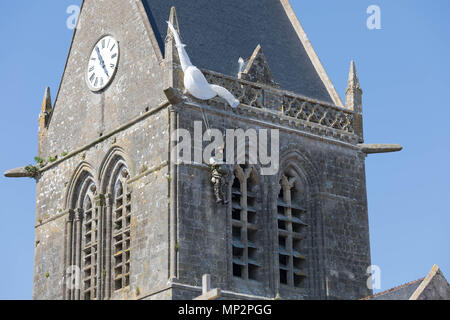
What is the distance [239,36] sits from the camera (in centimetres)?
4412

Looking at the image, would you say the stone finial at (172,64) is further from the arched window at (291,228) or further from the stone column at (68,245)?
the stone column at (68,245)

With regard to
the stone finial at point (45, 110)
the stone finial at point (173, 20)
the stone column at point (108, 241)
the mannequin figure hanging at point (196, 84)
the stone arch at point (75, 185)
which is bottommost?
the stone column at point (108, 241)

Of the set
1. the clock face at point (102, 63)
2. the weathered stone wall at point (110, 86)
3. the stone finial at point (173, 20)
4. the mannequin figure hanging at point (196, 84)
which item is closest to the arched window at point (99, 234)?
the weathered stone wall at point (110, 86)

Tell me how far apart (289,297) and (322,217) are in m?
3.01

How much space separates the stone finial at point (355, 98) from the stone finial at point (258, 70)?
284 cm

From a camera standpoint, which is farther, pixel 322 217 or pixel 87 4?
pixel 87 4

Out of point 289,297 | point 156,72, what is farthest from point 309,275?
point 156,72

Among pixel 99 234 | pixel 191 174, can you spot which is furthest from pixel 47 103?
pixel 191 174

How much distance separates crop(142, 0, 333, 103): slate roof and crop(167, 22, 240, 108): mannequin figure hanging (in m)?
0.99

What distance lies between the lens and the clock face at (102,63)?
141ft

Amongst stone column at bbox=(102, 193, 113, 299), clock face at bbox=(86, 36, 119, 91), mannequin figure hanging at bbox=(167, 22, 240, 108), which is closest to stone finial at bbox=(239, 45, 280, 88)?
mannequin figure hanging at bbox=(167, 22, 240, 108)

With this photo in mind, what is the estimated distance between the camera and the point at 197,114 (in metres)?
40.2
